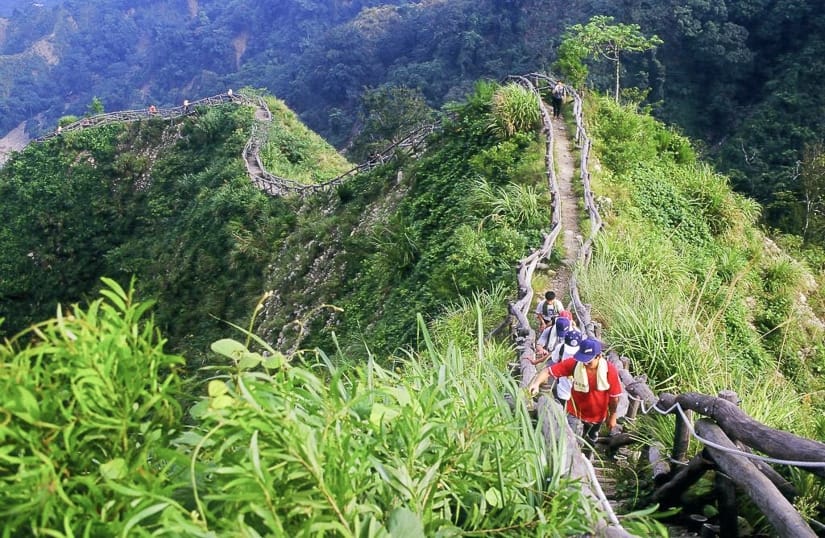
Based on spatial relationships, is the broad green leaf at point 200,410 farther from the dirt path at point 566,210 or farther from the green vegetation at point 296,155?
the green vegetation at point 296,155

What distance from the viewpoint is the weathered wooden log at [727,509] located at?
349 centimetres

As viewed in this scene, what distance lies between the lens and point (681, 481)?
388 cm

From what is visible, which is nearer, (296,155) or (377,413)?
(377,413)

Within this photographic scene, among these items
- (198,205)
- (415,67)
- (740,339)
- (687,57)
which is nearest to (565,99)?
(740,339)

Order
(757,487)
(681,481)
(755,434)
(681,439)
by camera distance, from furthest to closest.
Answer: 1. (681,439)
2. (681,481)
3. (755,434)
4. (757,487)

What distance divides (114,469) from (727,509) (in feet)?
10.3

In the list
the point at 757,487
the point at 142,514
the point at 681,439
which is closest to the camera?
the point at 142,514

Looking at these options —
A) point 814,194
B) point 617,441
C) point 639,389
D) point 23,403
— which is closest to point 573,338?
point 639,389

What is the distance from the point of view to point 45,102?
458 ft

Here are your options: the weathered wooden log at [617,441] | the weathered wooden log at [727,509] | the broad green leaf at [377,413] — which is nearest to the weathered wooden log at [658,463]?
the weathered wooden log at [617,441]

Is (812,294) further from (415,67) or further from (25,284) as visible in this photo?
(415,67)

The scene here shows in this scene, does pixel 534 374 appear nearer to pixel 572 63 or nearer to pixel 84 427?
pixel 84 427

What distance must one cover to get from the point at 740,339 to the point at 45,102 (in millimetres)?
158655

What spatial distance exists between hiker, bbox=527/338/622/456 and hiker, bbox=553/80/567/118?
1273 centimetres
